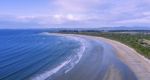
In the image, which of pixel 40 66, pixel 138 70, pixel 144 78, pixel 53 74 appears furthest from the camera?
pixel 40 66

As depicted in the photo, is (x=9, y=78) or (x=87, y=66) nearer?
(x=9, y=78)

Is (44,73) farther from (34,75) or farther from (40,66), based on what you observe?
(40,66)

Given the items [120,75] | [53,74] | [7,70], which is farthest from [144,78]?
[7,70]

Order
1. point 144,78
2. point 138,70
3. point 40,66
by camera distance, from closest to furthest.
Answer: point 144,78 < point 138,70 < point 40,66

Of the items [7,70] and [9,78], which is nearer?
[9,78]

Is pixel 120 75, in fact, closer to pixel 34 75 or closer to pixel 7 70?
pixel 34 75

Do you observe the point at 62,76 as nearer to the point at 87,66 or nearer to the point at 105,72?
the point at 105,72

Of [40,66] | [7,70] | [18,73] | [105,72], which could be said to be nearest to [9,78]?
[18,73]

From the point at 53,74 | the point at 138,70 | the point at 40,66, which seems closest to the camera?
the point at 53,74
